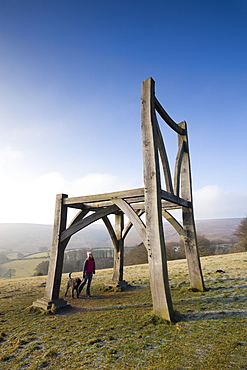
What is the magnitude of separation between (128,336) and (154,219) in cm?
243

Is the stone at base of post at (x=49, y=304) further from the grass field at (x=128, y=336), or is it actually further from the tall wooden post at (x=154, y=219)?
the tall wooden post at (x=154, y=219)

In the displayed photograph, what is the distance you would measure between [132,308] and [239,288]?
3979 millimetres

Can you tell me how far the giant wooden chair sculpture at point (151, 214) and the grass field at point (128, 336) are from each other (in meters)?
0.68

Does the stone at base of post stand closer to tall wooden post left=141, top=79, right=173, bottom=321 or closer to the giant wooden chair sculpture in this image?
the giant wooden chair sculpture

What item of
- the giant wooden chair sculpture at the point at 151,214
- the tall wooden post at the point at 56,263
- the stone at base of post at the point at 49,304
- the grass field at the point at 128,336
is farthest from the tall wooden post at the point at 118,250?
the stone at base of post at the point at 49,304

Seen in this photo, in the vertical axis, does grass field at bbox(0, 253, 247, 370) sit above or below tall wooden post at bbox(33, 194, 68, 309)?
below

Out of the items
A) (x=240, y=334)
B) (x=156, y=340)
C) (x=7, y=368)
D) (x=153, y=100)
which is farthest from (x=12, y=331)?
(x=153, y=100)

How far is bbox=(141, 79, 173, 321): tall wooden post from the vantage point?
16.7 ft

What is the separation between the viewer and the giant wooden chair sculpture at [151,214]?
526 cm

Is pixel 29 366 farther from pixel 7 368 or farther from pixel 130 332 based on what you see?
pixel 130 332

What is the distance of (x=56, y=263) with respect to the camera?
7207 mm

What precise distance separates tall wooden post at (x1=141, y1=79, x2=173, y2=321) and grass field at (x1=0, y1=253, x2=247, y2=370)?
49cm

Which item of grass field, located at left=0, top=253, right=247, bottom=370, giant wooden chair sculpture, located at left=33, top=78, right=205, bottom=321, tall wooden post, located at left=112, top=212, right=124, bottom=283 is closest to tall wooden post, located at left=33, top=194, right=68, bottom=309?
giant wooden chair sculpture, located at left=33, top=78, right=205, bottom=321

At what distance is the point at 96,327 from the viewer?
4.88m
